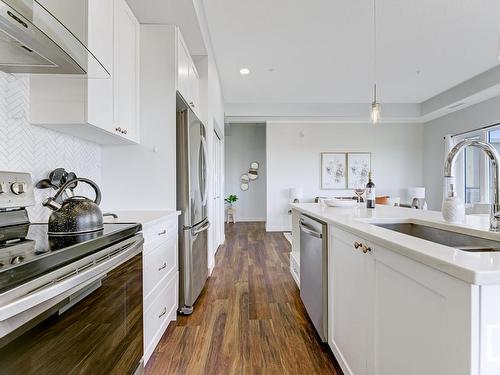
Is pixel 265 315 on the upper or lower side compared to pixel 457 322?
lower

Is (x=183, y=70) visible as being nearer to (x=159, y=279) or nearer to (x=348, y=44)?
(x=159, y=279)

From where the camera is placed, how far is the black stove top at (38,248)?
25.0 inches

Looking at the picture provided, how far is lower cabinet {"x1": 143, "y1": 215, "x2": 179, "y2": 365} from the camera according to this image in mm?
1571

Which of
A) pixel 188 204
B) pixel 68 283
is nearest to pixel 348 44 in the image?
pixel 188 204

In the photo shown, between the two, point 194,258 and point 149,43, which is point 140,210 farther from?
point 149,43

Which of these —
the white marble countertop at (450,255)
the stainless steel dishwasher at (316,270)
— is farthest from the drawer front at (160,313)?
the white marble countertop at (450,255)

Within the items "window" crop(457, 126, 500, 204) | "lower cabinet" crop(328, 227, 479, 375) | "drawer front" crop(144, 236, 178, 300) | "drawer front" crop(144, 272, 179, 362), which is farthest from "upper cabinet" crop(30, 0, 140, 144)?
"window" crop(457, 126, 500, 204)

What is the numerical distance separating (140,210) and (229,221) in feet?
19.0

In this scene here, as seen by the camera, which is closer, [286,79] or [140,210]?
[140,210]

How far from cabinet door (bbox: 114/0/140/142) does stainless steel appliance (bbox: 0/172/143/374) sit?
2.53ft

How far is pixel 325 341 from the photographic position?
1.68 metres

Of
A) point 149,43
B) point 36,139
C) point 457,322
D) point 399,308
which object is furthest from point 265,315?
point 149,43

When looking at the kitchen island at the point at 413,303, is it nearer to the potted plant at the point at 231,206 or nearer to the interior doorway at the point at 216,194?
the interior doorway at the point at 216,194

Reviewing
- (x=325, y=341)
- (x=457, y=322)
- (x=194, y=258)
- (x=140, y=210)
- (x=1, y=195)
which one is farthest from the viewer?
(x=194, y=258)
